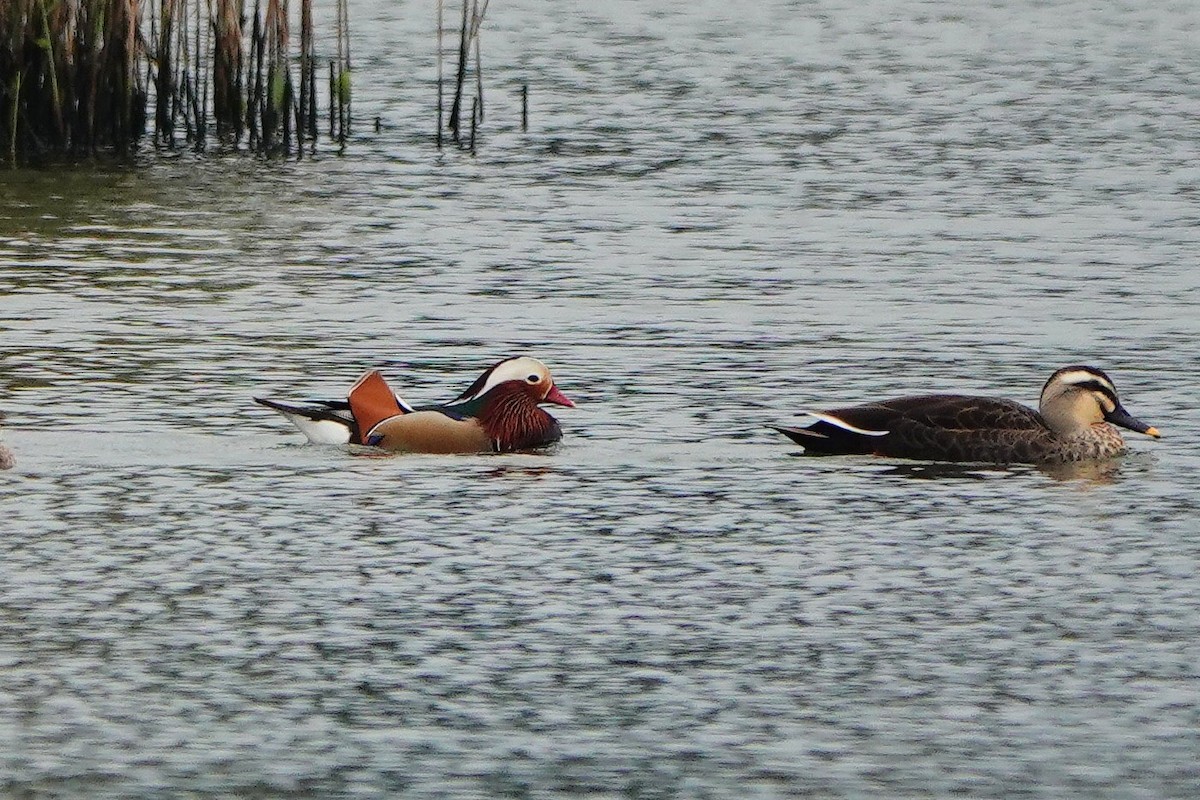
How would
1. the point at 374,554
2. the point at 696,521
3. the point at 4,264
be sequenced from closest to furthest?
1. the point at 374,554
2. the point at 696,521
3. the point at 4,264

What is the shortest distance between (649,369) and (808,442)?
75.1 inches

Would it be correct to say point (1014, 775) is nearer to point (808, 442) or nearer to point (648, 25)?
point (808, 442)

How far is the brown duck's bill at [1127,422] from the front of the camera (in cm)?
1051

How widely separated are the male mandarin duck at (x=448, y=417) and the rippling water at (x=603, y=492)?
14 cm

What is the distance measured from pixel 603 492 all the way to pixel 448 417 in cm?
101

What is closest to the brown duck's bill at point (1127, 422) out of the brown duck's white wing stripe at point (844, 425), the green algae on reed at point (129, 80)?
the brown duck's white wing stripe at point (844, 425)

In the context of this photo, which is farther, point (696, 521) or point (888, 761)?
point (696, 521)

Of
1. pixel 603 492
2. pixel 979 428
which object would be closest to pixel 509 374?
pixel 603 492

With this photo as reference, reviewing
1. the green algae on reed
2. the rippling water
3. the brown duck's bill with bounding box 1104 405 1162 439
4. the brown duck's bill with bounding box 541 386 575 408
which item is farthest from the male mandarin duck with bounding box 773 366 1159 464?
the green algae on reed

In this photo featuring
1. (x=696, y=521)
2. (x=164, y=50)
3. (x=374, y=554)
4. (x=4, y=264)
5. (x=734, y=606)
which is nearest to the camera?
(x=734, y=606)

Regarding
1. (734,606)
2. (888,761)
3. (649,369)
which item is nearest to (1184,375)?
(649,369)

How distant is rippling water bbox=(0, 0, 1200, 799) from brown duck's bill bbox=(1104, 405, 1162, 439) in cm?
9

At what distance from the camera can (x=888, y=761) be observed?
21.1ft

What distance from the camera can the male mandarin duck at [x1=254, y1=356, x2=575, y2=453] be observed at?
10.4m
